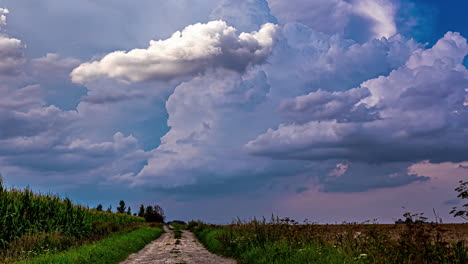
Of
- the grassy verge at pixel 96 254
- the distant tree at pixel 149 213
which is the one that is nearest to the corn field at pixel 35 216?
the grassy verge at pixel 96 254

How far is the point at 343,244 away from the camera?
13992 mm

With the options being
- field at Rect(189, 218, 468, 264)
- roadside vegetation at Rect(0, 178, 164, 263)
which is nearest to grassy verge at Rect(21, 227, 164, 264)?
roadside vegetation at Rect(0, 178, 164, 263)

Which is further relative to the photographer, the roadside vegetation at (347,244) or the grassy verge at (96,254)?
the grassy verge at (96,254)

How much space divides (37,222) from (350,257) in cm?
2064

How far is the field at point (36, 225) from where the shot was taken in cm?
2028

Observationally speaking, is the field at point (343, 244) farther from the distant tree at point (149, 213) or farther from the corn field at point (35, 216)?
the distant tree at point (149, 213)

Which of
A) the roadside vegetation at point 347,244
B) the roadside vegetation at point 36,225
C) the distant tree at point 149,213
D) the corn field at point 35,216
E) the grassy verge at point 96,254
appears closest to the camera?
the roadside vegetation at point 347,244

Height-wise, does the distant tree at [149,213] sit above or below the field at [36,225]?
above

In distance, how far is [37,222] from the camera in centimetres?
2489

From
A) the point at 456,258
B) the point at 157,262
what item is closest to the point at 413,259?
the point at 456,258

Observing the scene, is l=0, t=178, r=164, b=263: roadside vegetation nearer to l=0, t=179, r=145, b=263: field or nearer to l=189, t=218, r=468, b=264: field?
l=0, t=179, r=145, b=263: field

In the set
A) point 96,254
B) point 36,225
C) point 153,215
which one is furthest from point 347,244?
point 153,215

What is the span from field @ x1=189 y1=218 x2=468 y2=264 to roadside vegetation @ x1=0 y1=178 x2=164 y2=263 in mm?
9369

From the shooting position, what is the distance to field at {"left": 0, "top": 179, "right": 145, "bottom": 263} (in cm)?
2028
